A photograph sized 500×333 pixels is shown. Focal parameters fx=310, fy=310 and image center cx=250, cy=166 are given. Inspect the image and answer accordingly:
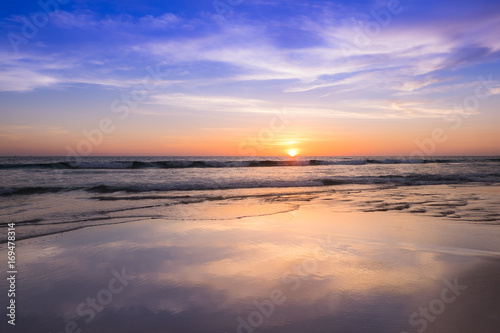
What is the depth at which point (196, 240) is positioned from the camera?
6316 mm

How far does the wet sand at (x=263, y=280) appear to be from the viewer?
10.3 feet

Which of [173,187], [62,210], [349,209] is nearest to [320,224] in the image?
[349,209]

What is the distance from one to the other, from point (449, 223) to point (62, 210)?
1119 centimetres

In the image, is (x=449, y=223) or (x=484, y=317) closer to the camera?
(x=484, y=317)

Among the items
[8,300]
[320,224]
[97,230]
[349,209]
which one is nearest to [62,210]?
[97,230]

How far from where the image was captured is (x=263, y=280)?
4180mm

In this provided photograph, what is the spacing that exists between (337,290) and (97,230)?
18.9 ft

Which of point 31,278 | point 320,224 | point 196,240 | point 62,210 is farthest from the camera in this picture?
point 62,210

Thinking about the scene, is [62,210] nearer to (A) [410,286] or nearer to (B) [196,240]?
(B) [196,240]

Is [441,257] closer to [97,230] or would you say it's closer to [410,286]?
[410,286]

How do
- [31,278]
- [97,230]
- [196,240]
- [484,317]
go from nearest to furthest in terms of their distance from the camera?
[484,317], [31,278], [196,240], [97,230]

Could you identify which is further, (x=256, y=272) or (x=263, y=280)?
(x=256, y=272)

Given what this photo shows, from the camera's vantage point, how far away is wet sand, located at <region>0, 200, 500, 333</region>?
10.3ft

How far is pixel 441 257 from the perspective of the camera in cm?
510
